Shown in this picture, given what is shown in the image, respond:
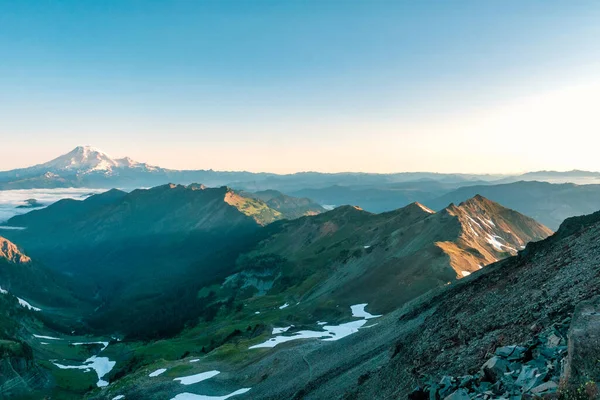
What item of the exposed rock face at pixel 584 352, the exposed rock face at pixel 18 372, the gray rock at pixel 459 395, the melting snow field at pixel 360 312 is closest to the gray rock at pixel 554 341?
the exposed rock face at pixel 584 352

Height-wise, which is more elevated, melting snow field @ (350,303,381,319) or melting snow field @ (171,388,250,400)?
melting snow field @ (171,388,250,400)

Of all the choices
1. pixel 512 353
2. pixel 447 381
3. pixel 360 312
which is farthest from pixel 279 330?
pixel 512 353

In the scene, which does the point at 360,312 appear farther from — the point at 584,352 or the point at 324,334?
the point at 584,352

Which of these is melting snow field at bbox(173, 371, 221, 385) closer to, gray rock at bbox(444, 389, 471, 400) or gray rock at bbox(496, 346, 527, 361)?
gray rock at bbox(444, 389, 471, 400)

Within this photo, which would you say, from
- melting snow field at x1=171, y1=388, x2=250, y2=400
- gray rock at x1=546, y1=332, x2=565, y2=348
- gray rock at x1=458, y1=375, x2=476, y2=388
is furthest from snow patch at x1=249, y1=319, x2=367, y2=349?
gray rock at x1=546, y1=332, x2=565, y2=348

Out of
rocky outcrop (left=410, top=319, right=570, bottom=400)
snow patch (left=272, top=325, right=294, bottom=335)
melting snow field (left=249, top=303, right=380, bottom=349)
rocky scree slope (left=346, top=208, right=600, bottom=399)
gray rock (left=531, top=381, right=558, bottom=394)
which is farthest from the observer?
snow patch (left=272, top=325, right=294, bottom=335)

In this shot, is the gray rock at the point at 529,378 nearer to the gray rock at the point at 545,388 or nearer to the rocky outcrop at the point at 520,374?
the rocky outcrop at the point at 520,374

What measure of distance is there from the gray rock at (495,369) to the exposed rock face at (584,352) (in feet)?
16.9

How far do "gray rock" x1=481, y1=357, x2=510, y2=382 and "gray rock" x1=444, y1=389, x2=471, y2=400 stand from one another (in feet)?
7.81

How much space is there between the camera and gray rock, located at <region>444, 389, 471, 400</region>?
1052 inches

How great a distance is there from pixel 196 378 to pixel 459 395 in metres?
71.8

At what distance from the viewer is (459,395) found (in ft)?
89.1

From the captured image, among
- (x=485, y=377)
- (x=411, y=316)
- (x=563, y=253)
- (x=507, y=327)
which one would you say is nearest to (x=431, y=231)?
(x=411, y=316)

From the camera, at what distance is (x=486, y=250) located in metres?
194
